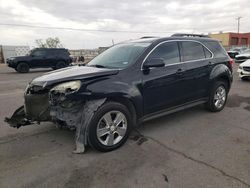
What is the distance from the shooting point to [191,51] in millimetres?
5117

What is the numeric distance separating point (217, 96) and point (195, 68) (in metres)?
1.18

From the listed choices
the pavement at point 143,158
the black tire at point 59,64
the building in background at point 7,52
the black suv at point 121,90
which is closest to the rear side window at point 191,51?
the black suv at point 121,90

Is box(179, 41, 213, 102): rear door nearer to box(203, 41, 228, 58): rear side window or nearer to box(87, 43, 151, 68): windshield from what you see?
box(203, 41, 228, 58): rear side window

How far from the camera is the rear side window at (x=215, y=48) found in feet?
18.4

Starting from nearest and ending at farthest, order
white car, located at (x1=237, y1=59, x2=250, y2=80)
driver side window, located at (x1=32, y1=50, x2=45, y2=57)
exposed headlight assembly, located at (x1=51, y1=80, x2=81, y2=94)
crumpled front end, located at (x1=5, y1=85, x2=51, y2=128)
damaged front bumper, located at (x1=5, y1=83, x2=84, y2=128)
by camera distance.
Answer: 1. exposed headlight assembly, located at (x1=51, y1=80, x2=81, y2=94)
2. damaged front bumper, located at (x1=5, y1=83, x2=84, y2=128)
3. crumpled front end, located at (x1=5, y1=85, x2=51, y2=128)
4. white car, located at (x1=237, y1=59, x2=250, y2=80)
5. driver side window, located at (x1=32, y1=50, x2=45, y2=57)

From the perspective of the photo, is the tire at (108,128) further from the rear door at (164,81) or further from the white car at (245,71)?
the white car at (245,71)

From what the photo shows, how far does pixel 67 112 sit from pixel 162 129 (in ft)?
6.48

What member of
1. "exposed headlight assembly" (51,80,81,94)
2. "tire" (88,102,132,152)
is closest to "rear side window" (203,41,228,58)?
"tire" (88,102,132,152)

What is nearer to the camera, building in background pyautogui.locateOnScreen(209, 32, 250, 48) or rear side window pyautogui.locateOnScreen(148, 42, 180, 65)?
rear side window pyautogui.locateOnScreen(148, 42, 180, 65)

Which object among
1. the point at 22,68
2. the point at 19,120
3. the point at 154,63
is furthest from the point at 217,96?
the point at 22,68

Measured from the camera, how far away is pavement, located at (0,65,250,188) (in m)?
2.95

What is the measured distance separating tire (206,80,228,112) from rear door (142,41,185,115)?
1.14 metres

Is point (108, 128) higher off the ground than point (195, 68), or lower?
lower

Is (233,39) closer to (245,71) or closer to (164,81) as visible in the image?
(245,71)
